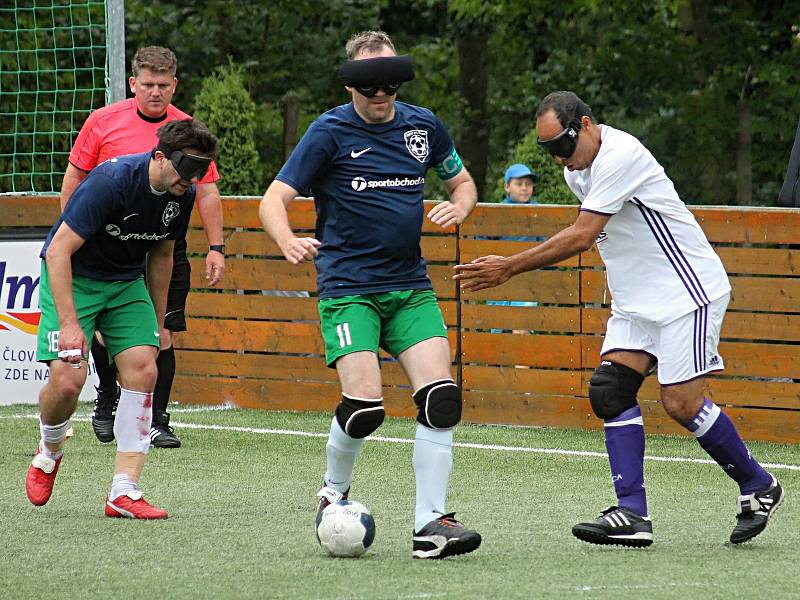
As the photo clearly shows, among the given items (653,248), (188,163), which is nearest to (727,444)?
(653,248)

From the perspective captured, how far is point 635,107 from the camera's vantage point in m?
23.5

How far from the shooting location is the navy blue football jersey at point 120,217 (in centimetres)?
682

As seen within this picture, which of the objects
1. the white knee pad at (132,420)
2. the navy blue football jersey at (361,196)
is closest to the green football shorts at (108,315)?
the white knee pad at (132,420)

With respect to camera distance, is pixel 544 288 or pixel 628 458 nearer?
pixel 628 458

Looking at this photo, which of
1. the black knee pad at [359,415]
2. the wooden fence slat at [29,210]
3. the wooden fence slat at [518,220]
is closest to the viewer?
the black knee pad at [359,415]

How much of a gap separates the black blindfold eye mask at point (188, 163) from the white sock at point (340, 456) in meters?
1.23

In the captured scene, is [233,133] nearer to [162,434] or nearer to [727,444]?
[162,434]

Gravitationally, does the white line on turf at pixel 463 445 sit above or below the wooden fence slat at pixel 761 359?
below

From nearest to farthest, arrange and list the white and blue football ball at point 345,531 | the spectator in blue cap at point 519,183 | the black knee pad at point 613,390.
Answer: the white and blue football ball at point 345,531
the black knee pad at point 613,390
the spectator in blue cap at point 519,183

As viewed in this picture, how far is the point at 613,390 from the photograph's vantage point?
649 cm

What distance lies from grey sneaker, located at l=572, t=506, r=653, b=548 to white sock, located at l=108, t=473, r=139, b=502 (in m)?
2.04

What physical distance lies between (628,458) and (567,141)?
4.20ft

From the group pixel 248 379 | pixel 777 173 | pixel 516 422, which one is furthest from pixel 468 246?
pixel 777 173

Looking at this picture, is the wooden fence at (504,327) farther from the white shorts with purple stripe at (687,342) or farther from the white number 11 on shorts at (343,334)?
the white number 11 on shorts at (343,334)
